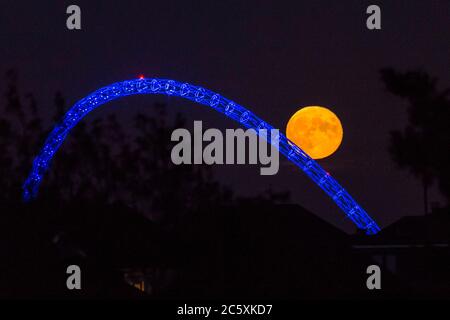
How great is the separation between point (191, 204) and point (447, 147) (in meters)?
16.1

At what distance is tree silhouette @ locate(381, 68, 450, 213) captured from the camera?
19.8 metres

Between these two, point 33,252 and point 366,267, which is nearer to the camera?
point 33,252

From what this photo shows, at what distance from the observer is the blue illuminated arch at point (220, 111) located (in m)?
30.5

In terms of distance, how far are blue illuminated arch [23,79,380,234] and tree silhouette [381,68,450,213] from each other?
1036 cm

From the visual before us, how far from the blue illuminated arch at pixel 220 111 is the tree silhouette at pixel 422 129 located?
1036cm

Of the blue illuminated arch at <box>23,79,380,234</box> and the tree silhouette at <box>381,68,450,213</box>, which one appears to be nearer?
the tree silhouette at <box>381,68,450,213</box>

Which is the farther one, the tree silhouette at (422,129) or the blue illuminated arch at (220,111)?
the blue illuminated arch at (220,111)

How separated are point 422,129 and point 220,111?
11.2 meters

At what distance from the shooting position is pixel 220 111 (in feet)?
99.7

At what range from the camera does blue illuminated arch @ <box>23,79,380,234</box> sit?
3048cm

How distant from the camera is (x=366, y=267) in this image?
80.1ft
